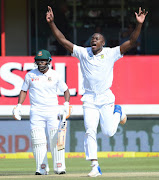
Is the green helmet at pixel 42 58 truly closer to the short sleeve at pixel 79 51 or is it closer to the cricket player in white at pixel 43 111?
the cricket player in white at pixel 43 111

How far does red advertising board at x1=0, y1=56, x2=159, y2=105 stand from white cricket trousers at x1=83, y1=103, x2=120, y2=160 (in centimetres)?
561

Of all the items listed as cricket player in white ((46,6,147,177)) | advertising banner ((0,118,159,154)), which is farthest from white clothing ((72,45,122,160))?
advertising banner ((0,118,159,154))

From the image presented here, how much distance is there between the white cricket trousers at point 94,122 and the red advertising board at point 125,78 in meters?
5.61

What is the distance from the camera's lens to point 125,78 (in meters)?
14.6

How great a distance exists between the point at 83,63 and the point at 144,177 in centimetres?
167

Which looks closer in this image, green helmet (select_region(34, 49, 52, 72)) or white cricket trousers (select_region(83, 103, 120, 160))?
white cricket trousers (select_region(83, 103, 120, 160))

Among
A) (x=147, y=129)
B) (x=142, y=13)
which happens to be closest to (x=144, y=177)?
(x=142, y=13)

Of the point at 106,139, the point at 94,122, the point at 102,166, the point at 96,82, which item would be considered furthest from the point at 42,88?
the point at 106,139

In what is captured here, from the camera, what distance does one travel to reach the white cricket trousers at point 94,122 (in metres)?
8.63

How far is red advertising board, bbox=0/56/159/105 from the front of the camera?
14.5 meters

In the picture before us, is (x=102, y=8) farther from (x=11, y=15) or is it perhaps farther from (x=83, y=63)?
(x=83, y=63)

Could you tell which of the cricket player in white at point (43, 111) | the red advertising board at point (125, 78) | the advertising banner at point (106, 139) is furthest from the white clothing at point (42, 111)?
the red advertising board at point (125, 78)

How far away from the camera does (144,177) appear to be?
27.6ft

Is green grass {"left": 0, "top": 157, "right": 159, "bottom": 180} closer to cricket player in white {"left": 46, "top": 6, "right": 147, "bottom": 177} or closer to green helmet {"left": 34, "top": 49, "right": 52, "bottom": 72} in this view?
cricket player in white {"left": 46, "top": 6, "right": 147, "bottom": 177}
